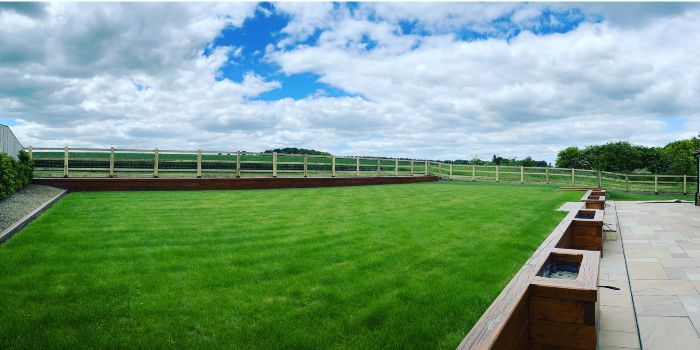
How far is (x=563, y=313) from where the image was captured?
9.62 feet

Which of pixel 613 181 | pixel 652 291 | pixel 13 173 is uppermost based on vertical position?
pixel 13 173

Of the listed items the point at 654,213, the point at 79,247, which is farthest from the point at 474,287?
the point at 654,213

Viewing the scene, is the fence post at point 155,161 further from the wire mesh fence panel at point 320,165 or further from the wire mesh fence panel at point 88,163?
the wire mesh fence panel at point 320,165

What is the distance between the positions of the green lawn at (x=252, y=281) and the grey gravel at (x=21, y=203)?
0.60 meters

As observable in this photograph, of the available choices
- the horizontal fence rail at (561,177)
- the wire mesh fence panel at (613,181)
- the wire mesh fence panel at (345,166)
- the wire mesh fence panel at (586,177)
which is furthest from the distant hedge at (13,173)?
the wire mesh fence panel at (613,181)

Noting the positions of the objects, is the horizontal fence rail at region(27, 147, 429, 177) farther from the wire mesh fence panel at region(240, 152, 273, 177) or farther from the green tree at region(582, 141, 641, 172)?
the green tree at region(582, 141, 641, 172)

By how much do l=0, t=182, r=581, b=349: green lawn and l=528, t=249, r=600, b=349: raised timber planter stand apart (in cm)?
50

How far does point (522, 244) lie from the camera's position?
6047 mm

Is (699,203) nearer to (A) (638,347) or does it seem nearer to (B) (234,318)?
(A) (638,347)

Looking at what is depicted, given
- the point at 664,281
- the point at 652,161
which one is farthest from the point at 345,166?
the point at 652,161

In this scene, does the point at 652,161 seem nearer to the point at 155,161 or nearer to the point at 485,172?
the point at 485,172

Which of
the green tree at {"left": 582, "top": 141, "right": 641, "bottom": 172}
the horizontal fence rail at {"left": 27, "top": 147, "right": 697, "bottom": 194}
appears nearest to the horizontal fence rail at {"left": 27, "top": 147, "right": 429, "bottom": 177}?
the horizontal fence rail at {"left": 27, "top": 147, "right": 697, "bottom": 194}

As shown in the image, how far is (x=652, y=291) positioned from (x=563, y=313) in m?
2.42

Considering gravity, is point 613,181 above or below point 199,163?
below
